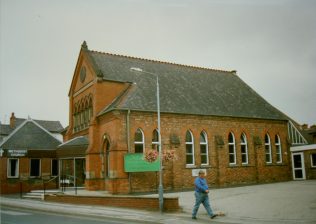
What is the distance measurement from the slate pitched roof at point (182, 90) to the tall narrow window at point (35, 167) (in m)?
13.3

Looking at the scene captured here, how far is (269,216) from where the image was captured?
46.7 feet

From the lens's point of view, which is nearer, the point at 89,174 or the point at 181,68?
the point at 89,174

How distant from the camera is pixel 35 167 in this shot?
37.4 meters

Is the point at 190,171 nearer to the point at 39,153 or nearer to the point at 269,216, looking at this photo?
the point at 269,216

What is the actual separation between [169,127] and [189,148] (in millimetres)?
2788

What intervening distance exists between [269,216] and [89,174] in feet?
54.2

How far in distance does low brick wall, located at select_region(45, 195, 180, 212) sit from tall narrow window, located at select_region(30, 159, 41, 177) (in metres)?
14.2

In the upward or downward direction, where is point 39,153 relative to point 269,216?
upward

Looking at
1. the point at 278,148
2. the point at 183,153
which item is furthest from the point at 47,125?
the point at 278,148

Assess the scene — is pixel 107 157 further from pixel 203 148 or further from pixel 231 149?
pixel 231 149

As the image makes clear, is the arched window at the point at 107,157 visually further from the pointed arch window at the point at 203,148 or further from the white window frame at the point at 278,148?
the white window frame at the point at 278,148

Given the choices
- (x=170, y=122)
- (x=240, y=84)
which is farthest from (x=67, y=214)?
(x=240, y=84)

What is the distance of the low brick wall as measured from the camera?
17.1 metres

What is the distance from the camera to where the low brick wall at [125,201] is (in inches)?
673
